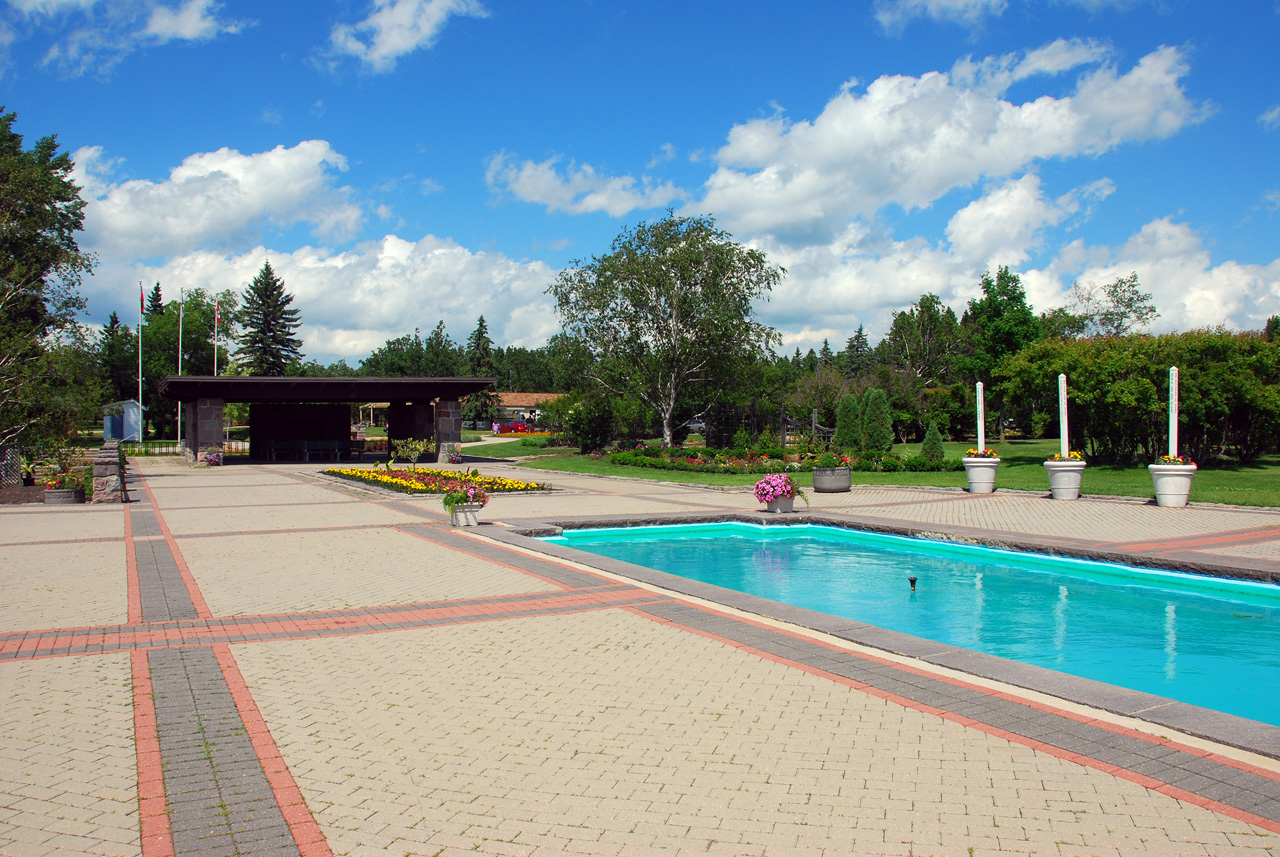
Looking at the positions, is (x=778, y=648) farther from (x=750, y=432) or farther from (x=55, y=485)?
(x=750, y=432)

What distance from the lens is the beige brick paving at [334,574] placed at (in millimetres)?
8062

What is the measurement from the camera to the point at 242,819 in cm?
350

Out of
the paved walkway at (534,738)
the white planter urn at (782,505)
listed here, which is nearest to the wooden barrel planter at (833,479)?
the white planter urn at (782,505)

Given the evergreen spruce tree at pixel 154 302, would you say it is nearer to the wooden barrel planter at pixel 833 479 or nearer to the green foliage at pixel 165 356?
the green foliage at pixel 165 356

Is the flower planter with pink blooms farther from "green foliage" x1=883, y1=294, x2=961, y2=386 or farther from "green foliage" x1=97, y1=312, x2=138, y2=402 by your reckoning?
"green foliage" x1=97, y1=312, x2=138, y2=402

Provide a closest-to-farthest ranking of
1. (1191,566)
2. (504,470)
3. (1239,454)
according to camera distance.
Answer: (1191,566), (1239,454), (504,470)

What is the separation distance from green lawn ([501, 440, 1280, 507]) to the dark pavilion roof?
434 centimetres

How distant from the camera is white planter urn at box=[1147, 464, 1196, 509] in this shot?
15.3 meters

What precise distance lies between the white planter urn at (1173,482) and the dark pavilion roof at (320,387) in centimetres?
2137

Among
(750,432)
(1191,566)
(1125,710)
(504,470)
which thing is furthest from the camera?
(750,432)

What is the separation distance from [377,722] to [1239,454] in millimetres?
24760

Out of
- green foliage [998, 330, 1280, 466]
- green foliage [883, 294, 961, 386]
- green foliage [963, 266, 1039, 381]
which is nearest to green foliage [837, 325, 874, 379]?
green foliage [883, 294, 961, 386]

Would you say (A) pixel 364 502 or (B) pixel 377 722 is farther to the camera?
(A) pixel 364 502

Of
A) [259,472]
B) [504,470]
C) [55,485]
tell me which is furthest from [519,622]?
[259,472]
